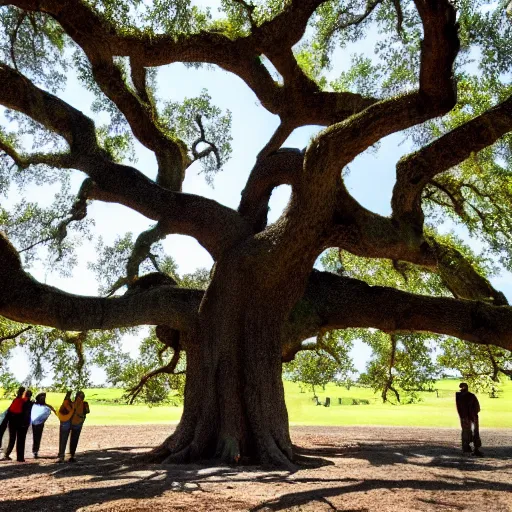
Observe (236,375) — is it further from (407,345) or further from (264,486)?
(407,345)

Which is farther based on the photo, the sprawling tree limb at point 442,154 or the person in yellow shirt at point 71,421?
the person in yellow shirt at point 71,421

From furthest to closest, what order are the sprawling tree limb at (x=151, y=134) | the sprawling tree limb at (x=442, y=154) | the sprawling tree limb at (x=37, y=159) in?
the sprawling tree limb at (x=151, y=134)
the sprawling tree limb at (x=37, y=159)
the sprawling tree limb at (x=442, y=154)

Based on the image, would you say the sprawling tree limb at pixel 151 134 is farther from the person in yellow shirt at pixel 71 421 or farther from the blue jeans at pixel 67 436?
the blue jeans at pixel 67 436

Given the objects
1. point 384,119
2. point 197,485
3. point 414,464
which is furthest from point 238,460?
point 384,119

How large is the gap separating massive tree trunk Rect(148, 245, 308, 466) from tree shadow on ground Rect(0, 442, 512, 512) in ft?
2.69

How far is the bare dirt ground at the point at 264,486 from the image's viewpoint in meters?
4.54

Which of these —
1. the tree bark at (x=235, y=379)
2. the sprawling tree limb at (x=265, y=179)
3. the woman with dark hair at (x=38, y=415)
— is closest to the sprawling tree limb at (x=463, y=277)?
the sprawling tree limb at (x=265, y=179)

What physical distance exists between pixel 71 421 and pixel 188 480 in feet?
14.5

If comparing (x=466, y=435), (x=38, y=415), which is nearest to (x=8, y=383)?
(x=38, y=415)

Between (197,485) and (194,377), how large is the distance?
365cm

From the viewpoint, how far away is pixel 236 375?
8719 mm

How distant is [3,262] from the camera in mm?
9305

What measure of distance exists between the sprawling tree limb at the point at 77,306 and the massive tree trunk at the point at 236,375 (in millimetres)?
597

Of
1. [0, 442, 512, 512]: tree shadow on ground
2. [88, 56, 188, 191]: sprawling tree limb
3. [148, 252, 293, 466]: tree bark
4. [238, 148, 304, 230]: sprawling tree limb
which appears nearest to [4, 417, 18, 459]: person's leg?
[0, 442, 512, 512]: tree shadow on ground
